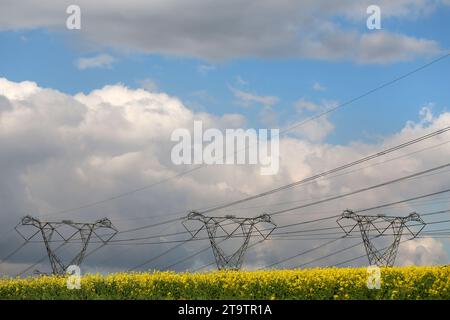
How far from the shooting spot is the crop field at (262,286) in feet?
85.6

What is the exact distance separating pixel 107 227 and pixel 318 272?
1480 inches

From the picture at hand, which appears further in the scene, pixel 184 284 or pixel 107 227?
pixel 107 227

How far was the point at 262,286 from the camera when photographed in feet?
89.8

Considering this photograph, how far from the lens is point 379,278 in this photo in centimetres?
2641

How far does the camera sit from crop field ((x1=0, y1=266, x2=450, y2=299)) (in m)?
26.1
